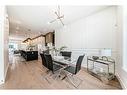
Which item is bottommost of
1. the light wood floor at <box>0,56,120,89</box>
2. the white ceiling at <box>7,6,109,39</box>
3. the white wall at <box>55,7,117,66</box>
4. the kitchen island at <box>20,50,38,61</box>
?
the light wood floor at <box>0,56,120,89</box>

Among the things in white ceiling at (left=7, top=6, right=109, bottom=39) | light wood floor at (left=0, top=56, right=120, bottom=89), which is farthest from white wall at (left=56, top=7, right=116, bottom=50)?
light wood floor at (left=0, top=56, right=120, bottom=89)

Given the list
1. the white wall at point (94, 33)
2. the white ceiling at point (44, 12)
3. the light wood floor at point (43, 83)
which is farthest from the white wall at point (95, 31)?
the light wood floor at point (43, 83)

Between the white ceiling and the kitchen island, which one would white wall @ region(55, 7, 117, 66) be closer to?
the white ceiling

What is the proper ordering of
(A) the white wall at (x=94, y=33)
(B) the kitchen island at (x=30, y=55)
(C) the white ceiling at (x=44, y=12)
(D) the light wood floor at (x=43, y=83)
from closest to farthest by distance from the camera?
(D) the light wood floor at (x=43, y=83) → (C) the white ceiling at (x=44, y=12) → (A) the white wall at (x=94, y=33) → (B) the kitchen island at (x=30, y=55)

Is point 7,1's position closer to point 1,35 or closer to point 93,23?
point 1,35

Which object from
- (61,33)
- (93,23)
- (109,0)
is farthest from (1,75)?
(61,33)

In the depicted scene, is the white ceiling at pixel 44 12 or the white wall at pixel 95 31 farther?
the white wall at pixel 95 31

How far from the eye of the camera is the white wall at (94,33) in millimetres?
4320

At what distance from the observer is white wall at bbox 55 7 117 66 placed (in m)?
4.32

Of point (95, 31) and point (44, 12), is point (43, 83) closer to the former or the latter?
point (44, 12)

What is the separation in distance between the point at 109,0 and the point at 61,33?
538cm

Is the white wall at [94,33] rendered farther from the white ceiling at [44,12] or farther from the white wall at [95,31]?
the white ceiling at [44,12]

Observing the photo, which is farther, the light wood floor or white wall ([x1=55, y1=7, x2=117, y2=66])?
white wall ([x1=55, y1=7, x2=117, y2=66])

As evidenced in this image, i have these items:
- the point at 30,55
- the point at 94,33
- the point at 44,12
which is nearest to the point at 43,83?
the point at 44,12
